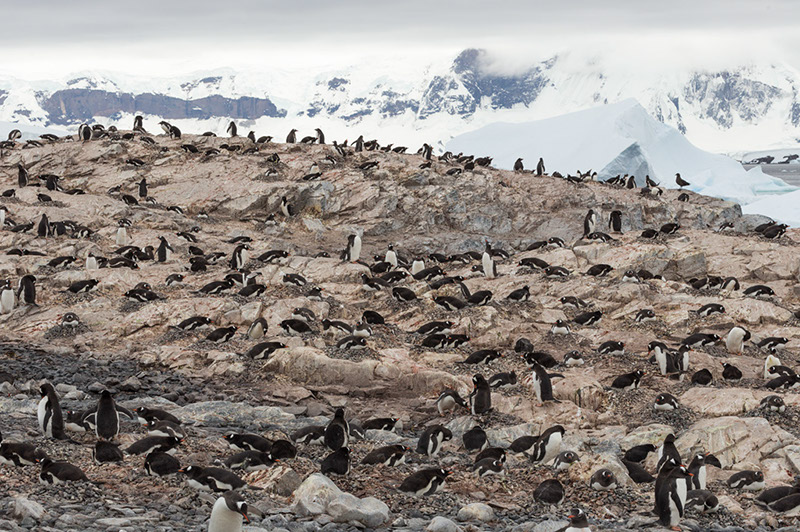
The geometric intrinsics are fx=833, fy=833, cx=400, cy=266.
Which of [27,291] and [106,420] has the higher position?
[106,420]

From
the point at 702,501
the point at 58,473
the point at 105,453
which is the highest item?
the point at 58,473

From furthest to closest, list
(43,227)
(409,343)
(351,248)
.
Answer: (43,227) < (351,248) < (409,343)

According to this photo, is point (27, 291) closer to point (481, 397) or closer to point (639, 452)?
point (481, 397)

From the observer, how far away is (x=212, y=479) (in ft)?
29.8

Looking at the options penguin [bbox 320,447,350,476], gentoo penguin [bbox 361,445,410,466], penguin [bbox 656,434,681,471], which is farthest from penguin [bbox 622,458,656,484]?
penguin [bbox 320,447,350,476]

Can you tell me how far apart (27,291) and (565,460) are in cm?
1384

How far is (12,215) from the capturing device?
26312 mm

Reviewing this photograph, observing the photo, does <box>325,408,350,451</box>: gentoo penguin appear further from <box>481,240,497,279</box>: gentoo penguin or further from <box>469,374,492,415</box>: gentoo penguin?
<box>481,240,497,279</box>: gentoo penguin

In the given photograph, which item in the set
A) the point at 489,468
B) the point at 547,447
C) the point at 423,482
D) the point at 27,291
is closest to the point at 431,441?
the point at 489,468

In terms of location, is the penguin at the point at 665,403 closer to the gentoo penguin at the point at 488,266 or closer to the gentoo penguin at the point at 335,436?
the gentoo penguin at the point at 335,436

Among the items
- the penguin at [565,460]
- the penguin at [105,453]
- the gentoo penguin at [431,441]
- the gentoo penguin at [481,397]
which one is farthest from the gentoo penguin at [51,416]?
the penguin at [565,460]

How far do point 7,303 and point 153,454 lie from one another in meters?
11.6

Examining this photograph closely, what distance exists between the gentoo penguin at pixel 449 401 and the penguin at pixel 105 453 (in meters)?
5.46

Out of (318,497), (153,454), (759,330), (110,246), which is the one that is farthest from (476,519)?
(110,246)
